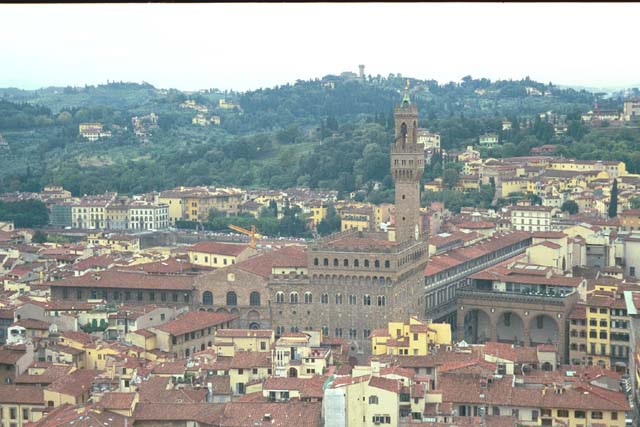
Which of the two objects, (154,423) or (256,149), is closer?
(154,423)

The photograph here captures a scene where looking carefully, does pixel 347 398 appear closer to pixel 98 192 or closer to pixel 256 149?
pixel 98 192

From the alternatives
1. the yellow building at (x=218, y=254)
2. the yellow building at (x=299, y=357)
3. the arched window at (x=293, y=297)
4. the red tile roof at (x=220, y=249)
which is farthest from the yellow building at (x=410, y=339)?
the red tile roof at (x=220, y=249)

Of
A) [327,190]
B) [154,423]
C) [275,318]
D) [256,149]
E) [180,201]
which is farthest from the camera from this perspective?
[256,149]

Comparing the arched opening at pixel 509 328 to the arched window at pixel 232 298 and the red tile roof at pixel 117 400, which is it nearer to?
the arched window at pixel 232 298

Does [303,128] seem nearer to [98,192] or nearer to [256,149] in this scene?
[256,149]

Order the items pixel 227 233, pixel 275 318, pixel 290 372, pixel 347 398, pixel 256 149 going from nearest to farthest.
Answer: pixel 347 398
pixel 290 372
pixel 275 318
pixel 227 233
pixel 256 149

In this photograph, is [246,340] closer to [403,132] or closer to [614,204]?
[403,132]

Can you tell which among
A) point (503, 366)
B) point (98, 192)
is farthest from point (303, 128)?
point (503, 366)

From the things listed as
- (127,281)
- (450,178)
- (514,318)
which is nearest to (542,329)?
(514,318)
